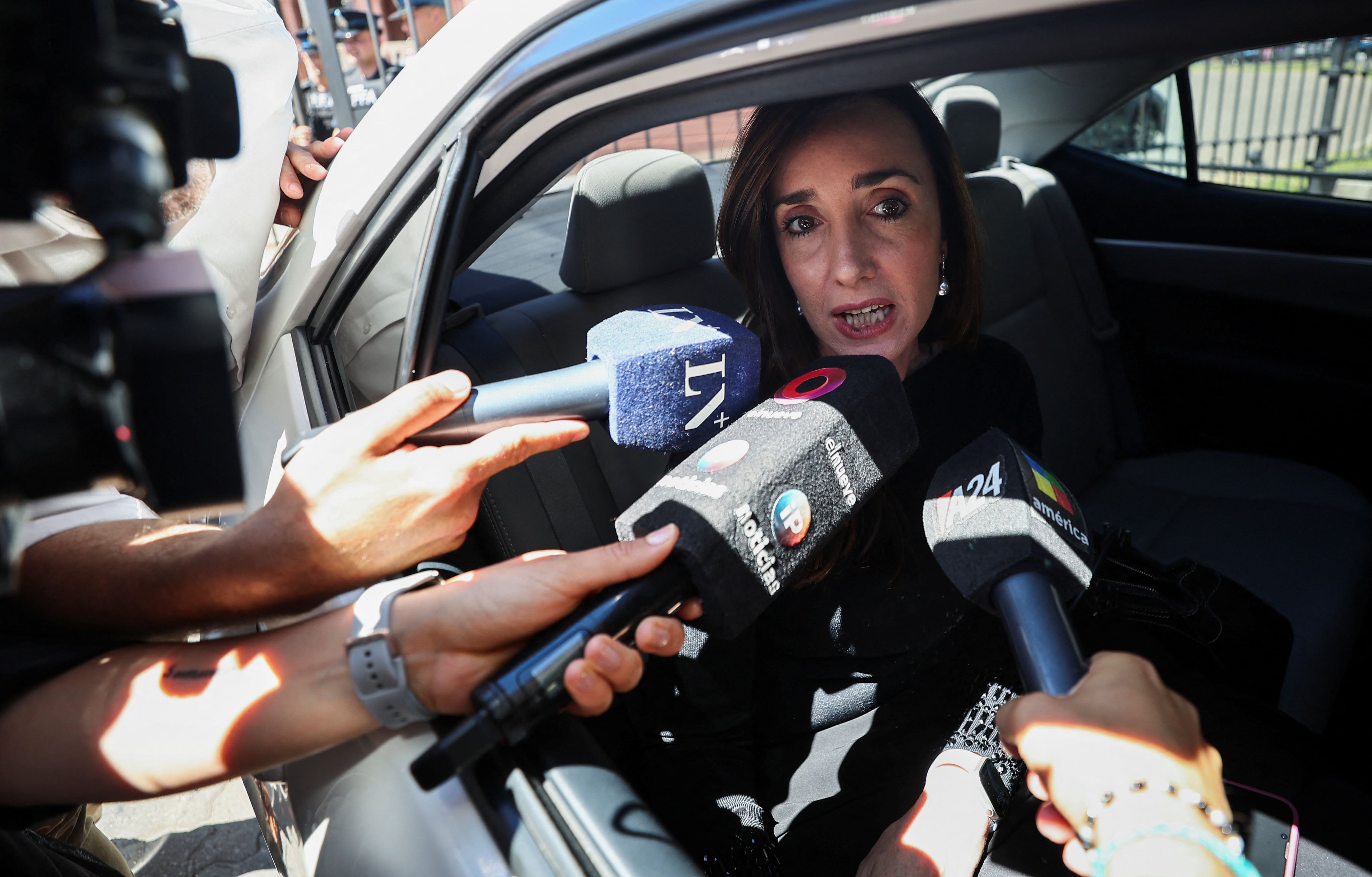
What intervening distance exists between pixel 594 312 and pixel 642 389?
85 centimetres

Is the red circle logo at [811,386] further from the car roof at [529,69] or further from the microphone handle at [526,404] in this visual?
the car roof at [529,69]

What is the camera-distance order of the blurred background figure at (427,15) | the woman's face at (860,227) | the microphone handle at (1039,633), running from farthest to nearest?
the blurred background figure at (427,15), the woman's face at (860,227), the microphone handle at (1039,633)

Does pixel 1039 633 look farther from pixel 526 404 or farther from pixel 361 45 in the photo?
pixel 361 45

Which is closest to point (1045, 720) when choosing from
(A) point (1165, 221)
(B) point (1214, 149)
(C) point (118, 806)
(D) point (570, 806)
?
(D) point (570, 806)

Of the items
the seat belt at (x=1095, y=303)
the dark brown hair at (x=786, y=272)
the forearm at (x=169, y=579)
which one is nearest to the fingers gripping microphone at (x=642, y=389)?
the forearm at (x=169, y=579)

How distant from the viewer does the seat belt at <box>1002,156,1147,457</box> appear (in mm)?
2812

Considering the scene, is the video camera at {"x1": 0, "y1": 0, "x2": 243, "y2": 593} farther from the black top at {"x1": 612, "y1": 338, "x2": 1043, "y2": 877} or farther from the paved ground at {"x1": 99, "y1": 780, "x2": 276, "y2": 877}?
the paved ground at {"x1": 99, "y1": 780, "x2": 276, "y2": 877}

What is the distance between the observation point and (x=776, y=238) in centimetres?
159

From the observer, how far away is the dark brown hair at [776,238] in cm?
148

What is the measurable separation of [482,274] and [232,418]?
1.55 m

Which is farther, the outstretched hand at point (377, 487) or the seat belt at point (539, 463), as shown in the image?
the seat belt at point (539, 463)

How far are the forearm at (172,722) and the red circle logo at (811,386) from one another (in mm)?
638

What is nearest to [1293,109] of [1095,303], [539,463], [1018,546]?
[1095,303]

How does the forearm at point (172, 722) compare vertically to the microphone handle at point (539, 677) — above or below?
below
